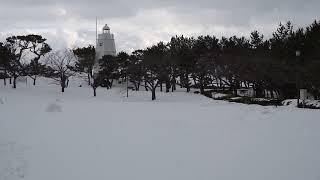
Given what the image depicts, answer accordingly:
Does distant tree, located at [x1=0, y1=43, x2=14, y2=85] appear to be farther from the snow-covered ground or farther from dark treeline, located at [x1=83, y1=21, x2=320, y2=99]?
the snow-covered ground

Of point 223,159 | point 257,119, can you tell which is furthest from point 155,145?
point 257,119

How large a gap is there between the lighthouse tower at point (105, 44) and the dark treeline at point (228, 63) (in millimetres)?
3788

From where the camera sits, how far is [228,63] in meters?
39.7

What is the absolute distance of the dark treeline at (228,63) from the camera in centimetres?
2928

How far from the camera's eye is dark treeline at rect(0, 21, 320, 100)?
29.3 metres

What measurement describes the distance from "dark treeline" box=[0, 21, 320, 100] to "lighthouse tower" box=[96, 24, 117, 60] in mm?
3788

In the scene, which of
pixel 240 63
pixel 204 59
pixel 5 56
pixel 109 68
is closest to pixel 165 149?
pixel 240 63

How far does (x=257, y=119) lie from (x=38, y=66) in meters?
42.2

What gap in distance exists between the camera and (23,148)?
38.8 feet

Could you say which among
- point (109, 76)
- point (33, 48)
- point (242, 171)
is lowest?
point (242, 171)

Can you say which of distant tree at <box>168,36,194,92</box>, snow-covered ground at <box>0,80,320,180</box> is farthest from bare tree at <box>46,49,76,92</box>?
snow-covered ground at <box>0,80,320,180</box>

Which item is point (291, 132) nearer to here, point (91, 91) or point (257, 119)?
point (257, 119)

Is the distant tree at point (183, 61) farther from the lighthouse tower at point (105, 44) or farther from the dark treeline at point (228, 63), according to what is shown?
the lighthouse tower at point (105, 44)

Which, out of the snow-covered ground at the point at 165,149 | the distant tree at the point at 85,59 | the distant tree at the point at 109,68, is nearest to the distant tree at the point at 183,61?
the distant tree at the point at 109,68
